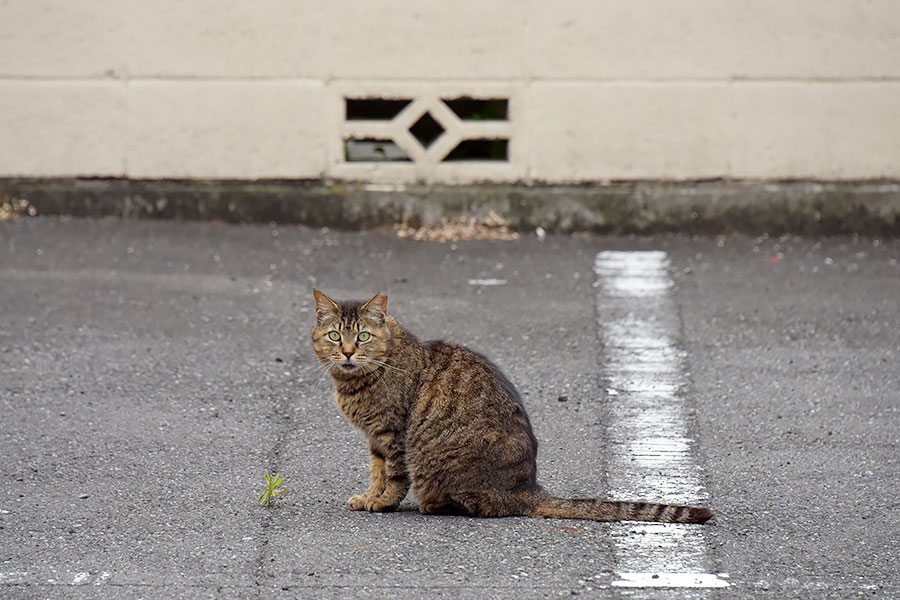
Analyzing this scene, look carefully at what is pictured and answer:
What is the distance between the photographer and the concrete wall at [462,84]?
342 inches

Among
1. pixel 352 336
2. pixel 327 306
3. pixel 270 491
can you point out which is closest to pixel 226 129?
pixel 327 306

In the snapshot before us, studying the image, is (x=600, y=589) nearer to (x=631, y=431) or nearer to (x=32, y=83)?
(x=631, y=431)

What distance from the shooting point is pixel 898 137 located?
349 inches

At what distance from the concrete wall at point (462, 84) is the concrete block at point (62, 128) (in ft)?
0.04

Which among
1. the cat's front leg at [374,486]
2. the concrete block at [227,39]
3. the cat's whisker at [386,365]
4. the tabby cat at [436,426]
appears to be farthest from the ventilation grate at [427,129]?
the cat's front leg at [374,486]

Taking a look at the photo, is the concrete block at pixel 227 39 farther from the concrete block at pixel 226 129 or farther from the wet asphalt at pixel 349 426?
the wet asphalt at pixel 349 426

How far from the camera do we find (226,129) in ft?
29.1

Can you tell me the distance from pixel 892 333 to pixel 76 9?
6.10m

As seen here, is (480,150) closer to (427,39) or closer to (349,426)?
(427,39)

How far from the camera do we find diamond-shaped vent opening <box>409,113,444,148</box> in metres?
9.16

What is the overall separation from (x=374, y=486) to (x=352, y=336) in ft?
2.11

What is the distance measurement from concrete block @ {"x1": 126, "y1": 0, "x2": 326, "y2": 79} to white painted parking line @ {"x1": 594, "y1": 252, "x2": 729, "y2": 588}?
269 cm

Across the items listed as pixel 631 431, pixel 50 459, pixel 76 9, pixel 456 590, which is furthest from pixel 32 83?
pixel 456 590

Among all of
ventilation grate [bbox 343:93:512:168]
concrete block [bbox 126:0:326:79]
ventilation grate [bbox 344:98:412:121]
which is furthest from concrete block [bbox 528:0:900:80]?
concrete block [bbox 126:0:326:79]
